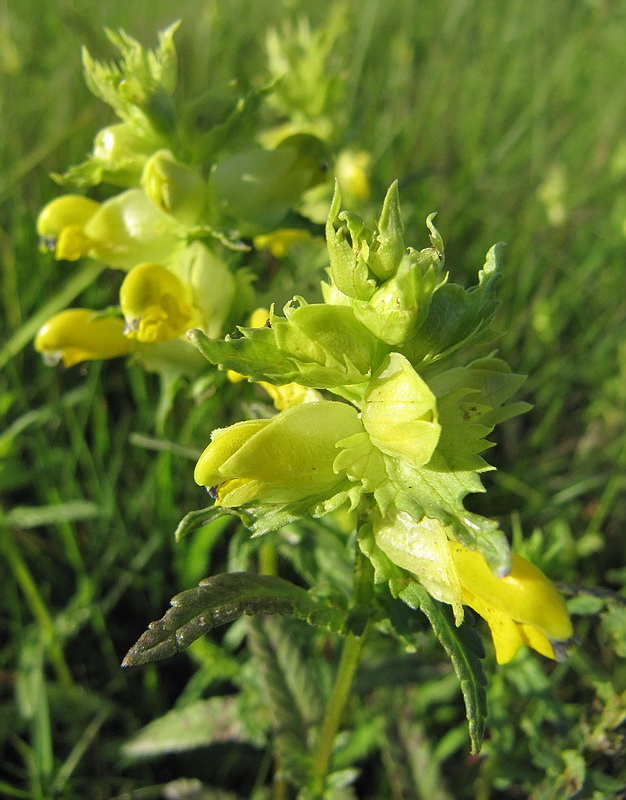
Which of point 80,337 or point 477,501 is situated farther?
point 477,501

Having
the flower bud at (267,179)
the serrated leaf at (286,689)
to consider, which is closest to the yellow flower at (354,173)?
the flower bud at (267,179)

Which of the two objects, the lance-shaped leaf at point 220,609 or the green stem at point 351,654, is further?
the green stem at point 351,654

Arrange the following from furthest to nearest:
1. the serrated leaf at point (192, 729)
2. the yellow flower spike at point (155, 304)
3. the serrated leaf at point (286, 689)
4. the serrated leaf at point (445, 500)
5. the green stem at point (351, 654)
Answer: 1. the serrated leaf at point (192, 729)
2. the serrated leaf at point (286, 689)
3. the yellow flower spike at point (155, 304)
4. the green stem at point (351, 654)
5. the serrated leaf at point (445, 500)

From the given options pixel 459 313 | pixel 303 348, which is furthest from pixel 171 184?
pixel 459 313

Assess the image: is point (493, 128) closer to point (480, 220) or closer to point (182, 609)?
point (480, 220)

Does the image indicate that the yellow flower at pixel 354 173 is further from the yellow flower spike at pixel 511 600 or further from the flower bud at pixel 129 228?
the yellow flower spike at pixel 511 600

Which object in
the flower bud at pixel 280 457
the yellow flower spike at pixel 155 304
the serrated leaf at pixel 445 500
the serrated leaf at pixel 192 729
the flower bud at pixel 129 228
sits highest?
the flower bud at pixel 129 228

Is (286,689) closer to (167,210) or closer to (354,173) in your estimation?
(167,210)

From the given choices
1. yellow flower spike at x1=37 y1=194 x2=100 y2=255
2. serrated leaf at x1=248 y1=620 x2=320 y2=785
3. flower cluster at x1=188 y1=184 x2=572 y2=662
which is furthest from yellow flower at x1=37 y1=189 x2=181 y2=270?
serrated leaf at x1=248 y1=620 x2=320 y2=785
